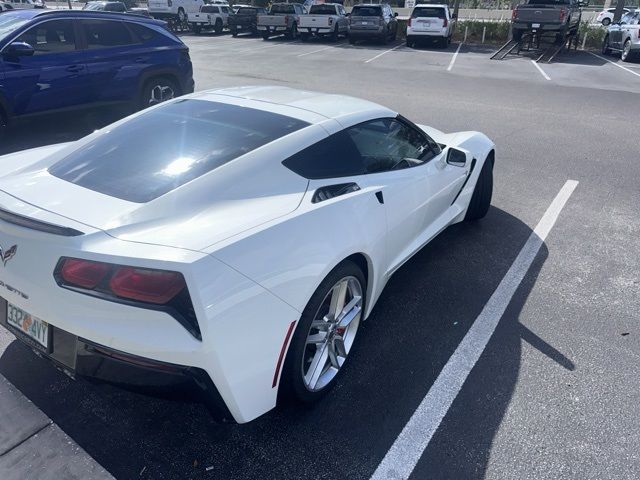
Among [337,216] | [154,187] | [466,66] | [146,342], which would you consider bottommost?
[466,66]

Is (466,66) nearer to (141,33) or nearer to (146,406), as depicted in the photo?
(141,33)

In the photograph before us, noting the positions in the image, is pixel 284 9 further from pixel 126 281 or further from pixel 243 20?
pixel 126 281

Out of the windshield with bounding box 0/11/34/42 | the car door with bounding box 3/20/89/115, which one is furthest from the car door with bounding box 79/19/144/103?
the windshield with bounding box 0/11/34/42

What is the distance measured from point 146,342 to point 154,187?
0.83m

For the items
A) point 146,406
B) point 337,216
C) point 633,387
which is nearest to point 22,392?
point 146,406

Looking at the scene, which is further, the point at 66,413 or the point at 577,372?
the point at 577,372

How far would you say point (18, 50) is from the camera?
6117 mm

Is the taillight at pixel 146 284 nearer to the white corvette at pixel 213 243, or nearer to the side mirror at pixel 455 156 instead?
the white corvette at pixel 213 243

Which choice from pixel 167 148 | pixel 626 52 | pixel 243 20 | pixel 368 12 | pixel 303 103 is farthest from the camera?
pixel 243 20

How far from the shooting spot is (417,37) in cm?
2284

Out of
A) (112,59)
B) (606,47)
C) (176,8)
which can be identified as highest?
(112,59)

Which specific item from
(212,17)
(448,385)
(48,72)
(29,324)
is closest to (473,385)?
(448,385)

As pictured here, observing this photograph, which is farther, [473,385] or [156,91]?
[156,91]

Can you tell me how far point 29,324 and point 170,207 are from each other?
0.83 m
